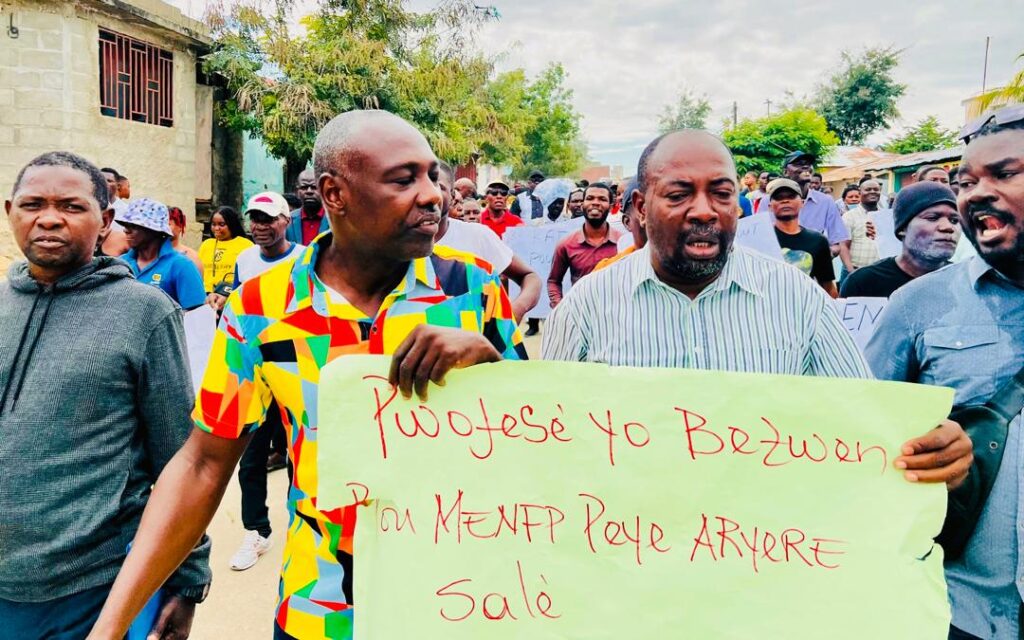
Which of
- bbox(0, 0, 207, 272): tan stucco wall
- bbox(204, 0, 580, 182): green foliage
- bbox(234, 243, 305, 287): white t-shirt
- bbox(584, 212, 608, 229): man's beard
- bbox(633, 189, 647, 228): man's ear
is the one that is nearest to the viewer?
bbox(633, 189, 647, 228): man's ear

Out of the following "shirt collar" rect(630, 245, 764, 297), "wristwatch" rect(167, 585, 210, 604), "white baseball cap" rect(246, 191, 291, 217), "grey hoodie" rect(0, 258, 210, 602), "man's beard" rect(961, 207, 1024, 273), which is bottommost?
"wristwatch" rect(167, 585, 210, 604)

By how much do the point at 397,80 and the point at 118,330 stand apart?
15.4 meters

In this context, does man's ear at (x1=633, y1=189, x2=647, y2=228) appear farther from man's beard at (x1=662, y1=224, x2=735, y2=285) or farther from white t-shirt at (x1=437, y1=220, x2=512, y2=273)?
white t-shirt at (x1=437, y1=220, x2=512, y2=273)

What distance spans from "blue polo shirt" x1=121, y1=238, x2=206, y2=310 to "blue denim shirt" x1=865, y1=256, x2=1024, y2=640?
359 centimetres

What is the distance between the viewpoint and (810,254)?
15.5 ft

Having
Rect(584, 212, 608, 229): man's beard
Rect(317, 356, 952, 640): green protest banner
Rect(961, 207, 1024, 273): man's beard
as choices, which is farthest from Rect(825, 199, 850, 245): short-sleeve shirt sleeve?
Rect(317, 356, 952, 640): green protest banner

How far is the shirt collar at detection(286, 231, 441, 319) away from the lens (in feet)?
5.16

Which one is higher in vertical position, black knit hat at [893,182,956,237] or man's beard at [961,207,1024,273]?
black knit hat at [893,182,956,237]

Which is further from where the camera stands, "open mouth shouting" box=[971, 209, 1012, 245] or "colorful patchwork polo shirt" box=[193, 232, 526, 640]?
"open mouth shouting" box=[971, 209, 1012, 245]

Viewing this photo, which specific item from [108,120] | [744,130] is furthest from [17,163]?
[744,130]

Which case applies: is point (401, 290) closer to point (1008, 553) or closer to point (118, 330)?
point (118, 330)

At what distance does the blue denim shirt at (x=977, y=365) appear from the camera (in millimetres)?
1602

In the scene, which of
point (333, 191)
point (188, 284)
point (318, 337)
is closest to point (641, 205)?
point (333, 191)

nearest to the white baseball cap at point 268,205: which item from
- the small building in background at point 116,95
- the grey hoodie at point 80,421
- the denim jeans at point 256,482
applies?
the denim jeans at point 256,482
